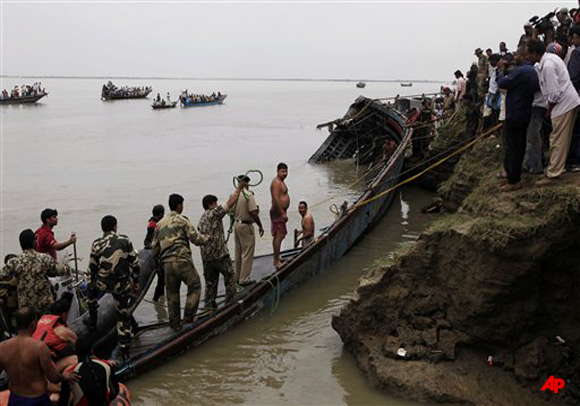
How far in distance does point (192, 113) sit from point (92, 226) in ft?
173

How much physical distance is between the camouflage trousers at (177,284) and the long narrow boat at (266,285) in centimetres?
26

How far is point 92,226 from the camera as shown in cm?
1472

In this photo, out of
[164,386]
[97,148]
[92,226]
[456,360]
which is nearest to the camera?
[456,360]

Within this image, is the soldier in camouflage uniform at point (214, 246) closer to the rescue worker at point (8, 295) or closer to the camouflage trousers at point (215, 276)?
the camouflage trousers at point (215, 276)

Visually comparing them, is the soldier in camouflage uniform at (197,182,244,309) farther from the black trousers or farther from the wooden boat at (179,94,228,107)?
the wooden boat at (179,94,228,107)

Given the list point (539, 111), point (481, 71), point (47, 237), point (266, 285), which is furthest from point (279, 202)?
point (481, 71)

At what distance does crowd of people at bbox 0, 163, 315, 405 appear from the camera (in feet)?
14.2

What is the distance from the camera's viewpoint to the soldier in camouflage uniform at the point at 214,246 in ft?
23.9

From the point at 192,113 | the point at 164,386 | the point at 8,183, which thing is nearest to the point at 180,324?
the point at 164,386

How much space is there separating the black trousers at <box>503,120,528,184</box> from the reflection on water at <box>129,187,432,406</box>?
3118 millimetres

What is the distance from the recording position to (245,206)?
791cm

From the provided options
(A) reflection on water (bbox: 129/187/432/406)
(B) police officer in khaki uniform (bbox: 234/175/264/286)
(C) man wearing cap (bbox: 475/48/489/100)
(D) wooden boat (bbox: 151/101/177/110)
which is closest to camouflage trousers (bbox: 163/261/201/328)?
(A) reflection on water (bbox: 129/187/432/406)

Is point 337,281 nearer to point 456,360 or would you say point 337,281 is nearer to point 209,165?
point 456,360

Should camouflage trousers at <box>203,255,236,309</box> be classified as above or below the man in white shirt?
below
